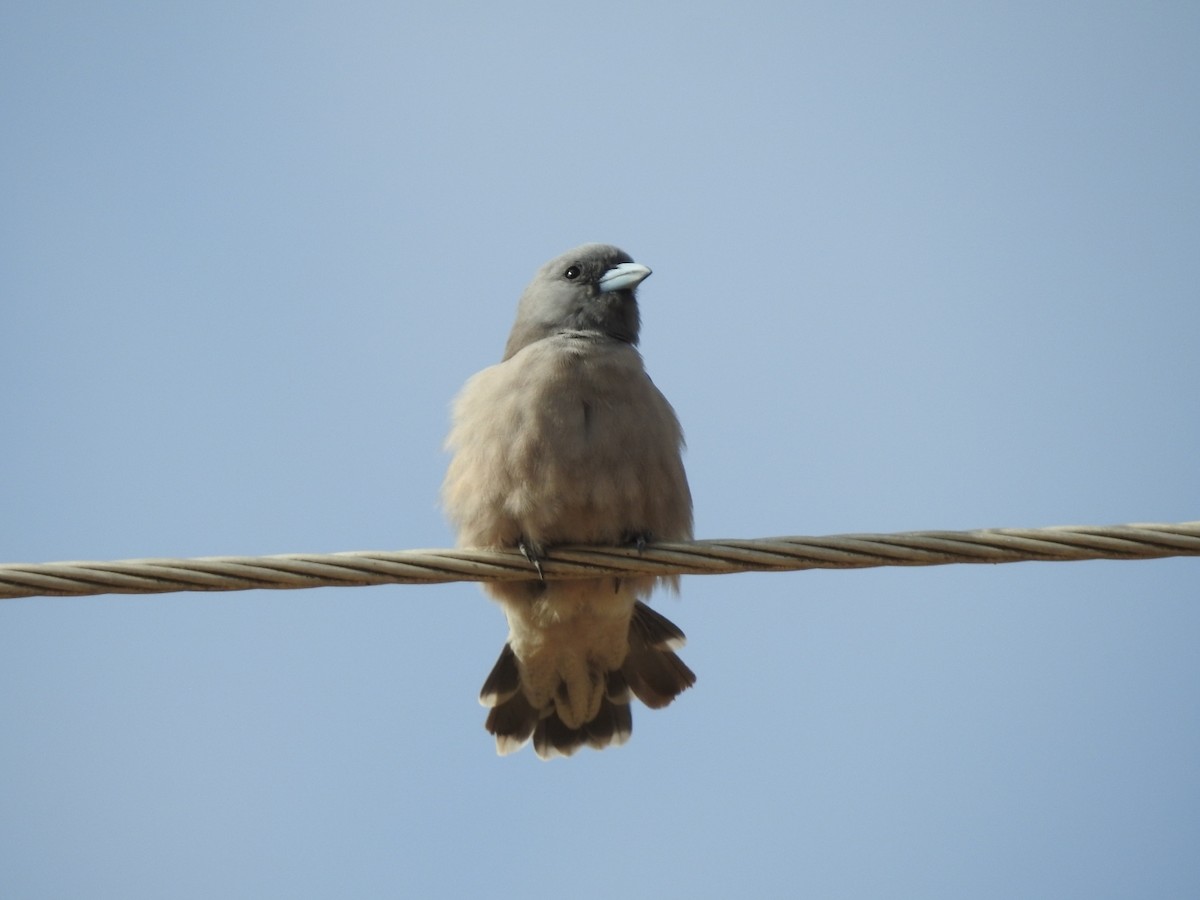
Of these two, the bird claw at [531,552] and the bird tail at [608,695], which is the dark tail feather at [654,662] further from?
the bird claw at [531,552]

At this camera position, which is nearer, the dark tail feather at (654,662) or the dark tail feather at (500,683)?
the dark tail feather at (654,662)

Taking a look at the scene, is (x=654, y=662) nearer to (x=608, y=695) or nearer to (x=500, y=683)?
(x=608, y=695)

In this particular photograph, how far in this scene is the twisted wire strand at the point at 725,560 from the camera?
164 inches

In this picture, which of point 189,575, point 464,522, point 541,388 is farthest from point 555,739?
point 189,575

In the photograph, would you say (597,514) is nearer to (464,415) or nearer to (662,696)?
(464,415)

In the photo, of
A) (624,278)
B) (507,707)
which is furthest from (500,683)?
(624,278)

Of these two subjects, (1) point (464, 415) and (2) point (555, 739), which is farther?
(2) point (555, 739)

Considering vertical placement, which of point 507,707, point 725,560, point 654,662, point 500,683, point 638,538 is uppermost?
point 638,538

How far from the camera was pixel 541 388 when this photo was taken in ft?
20.1

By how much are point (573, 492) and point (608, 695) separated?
4.95 ft

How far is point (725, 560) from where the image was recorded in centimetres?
455

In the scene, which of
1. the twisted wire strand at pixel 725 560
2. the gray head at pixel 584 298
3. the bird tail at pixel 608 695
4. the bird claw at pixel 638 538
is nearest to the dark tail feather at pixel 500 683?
the bird tail at pixel 608 695

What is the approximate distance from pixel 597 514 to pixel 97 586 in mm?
2212

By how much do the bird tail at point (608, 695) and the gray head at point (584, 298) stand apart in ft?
4.53
